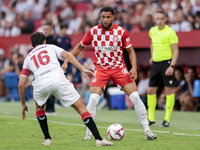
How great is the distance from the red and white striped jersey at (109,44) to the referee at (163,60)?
90.1 inches

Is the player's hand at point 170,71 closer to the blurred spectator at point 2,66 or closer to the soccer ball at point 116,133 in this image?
the soccer ball at point 116,133

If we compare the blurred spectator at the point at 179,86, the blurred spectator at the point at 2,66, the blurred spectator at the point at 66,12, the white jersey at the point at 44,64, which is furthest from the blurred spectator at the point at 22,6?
the white jersey at the point at 44,64

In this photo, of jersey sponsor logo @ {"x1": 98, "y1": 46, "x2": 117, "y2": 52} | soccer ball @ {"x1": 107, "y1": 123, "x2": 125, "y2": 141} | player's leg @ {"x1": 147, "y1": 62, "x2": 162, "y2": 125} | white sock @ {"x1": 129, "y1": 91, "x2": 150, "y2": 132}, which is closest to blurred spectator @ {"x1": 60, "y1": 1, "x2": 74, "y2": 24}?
player's leg @ {"x1": 147, "y1": 62, "x2": 162, "y2": 125}

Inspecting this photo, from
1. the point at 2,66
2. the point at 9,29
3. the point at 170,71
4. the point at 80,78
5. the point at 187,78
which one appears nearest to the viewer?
the point at 170,71

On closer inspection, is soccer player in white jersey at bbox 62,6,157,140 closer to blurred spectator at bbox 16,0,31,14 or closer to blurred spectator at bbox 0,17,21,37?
blurred spectator at bbox 0,17,21,37

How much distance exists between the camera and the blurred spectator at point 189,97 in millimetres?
12109

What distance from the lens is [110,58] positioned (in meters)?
6.43

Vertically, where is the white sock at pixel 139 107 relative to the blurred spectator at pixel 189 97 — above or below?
above

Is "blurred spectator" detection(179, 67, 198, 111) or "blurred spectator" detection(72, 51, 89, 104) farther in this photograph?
"blurred spectator" detection(72, 51, 89, 104)

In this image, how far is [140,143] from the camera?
5832 millimetres

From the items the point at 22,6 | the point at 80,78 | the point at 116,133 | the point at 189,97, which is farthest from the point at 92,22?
the point at 116,133

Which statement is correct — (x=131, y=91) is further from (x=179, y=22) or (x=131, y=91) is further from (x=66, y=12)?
(x=66, y=12)

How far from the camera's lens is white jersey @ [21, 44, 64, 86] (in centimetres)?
544

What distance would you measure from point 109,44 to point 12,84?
1049 cm
